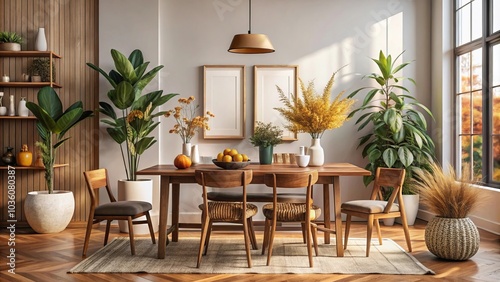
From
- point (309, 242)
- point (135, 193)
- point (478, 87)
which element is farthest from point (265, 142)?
point (478, 87)

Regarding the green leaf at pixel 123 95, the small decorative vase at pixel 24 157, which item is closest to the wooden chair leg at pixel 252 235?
the green leaf at pixel 123 95

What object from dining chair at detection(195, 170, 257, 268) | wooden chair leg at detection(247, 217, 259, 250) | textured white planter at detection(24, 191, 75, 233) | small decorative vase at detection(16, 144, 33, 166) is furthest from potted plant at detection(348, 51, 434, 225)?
small decorative vase at detection(16, 144, 33, 166)

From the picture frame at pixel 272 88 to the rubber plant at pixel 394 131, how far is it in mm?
820

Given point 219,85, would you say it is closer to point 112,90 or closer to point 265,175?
point 112,90

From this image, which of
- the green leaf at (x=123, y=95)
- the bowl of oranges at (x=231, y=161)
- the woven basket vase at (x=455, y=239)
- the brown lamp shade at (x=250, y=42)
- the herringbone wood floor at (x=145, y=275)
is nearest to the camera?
the herringbone wood floor at (x=145, y=275)

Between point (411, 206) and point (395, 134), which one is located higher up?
point (395, 134)

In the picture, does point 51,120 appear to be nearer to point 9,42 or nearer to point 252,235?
point 9,42

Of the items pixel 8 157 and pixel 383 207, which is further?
pixel 8 157

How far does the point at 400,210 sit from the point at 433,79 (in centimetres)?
263

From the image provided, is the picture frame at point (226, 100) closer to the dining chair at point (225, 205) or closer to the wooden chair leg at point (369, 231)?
the dining chair at point (225, 205)

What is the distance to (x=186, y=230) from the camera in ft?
21.6

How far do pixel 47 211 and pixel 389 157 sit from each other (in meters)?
3.94

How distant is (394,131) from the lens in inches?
264

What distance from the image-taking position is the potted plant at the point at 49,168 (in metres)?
6.28
